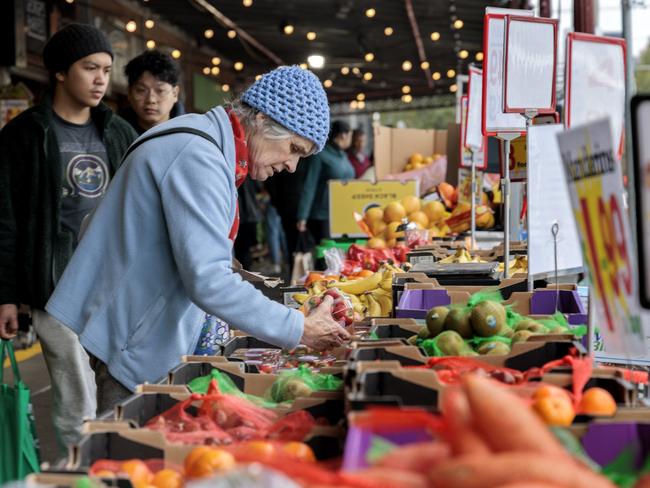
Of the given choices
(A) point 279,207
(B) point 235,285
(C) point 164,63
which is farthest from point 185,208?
(A) point 279,207

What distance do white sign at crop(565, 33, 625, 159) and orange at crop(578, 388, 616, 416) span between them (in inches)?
61.9

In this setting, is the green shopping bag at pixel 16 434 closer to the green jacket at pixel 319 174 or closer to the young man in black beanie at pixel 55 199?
the young man in black beanie at pixel 55 199

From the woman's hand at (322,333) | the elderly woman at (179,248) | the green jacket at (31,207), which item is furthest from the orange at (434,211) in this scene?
the woman's hand at (322,333)

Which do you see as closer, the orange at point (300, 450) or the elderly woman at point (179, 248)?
the orange at point (300, 450)

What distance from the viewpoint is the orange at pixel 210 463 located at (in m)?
1.55

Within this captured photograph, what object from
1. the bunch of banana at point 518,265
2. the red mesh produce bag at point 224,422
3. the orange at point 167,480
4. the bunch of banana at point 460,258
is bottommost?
the orange at point 167,480

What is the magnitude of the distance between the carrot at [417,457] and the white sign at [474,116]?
4367mm

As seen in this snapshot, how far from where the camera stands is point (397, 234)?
5809mm

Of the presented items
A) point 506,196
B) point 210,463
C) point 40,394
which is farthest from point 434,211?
point 210,463

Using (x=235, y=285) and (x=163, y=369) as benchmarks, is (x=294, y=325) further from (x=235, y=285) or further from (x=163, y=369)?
(x=163, y=369)

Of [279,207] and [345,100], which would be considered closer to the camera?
[279,207]

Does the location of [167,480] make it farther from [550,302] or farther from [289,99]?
[550,302]

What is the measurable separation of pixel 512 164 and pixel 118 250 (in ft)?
6.34

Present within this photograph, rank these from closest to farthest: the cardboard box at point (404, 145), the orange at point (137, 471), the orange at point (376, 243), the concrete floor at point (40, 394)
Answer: the orange at point (137, 471) → the concrete floor at point (40, 394) → the orange at point (376, 243) → the cardboard box at point (404, 145)
